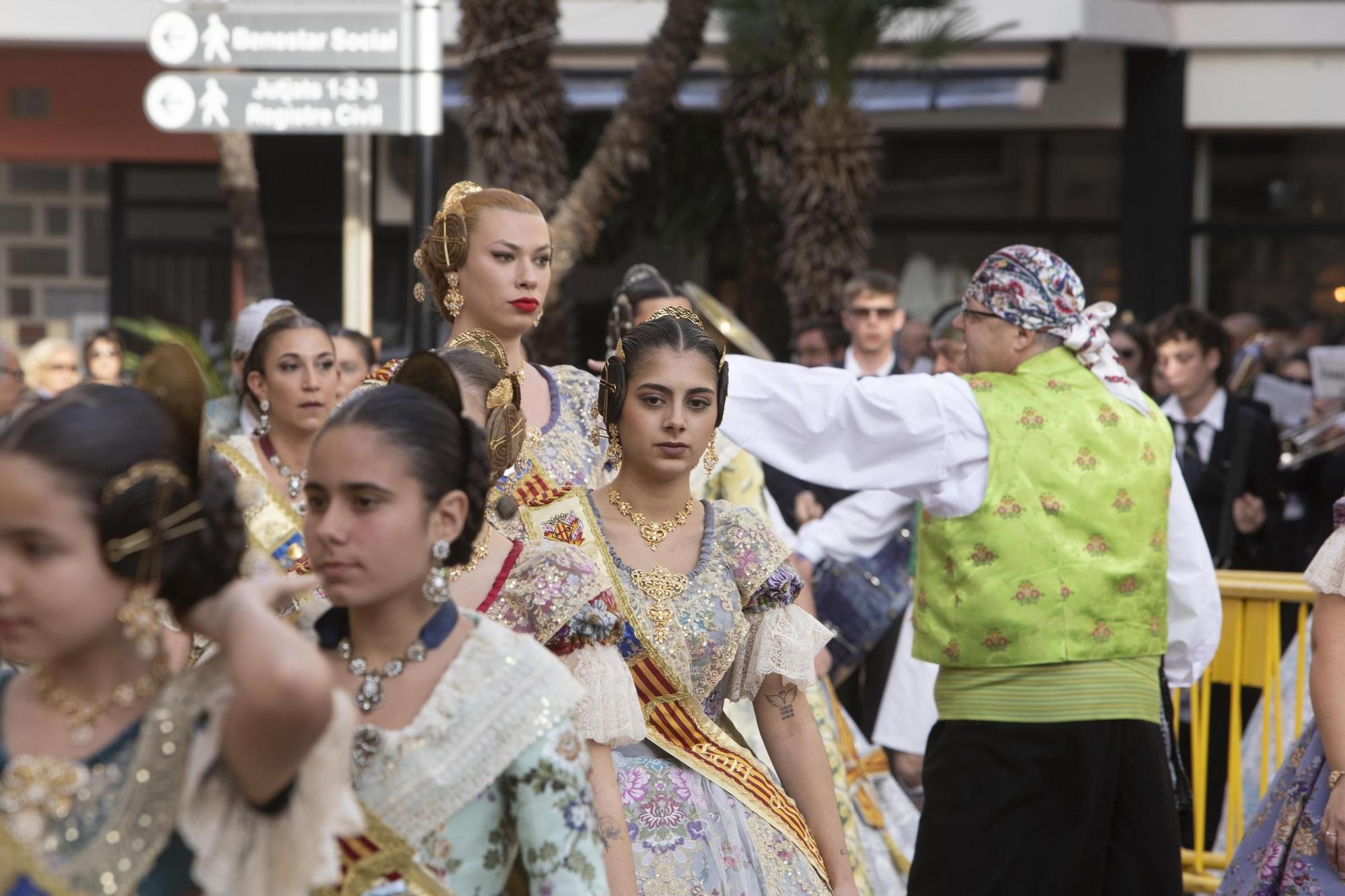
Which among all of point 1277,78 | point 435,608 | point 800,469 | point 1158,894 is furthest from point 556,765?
point 1277,78

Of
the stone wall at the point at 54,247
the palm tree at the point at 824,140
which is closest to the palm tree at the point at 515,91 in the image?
the palm tree at the point at 824,140

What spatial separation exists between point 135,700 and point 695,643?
1.59 meters

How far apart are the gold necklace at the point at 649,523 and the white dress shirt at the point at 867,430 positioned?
88 cm

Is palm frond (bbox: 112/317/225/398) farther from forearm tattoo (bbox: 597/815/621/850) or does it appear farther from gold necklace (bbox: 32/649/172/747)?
gold necklace (bbox: 32/649/172/747)

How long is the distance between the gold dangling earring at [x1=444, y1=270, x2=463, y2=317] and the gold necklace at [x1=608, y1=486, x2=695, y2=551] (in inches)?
30.6

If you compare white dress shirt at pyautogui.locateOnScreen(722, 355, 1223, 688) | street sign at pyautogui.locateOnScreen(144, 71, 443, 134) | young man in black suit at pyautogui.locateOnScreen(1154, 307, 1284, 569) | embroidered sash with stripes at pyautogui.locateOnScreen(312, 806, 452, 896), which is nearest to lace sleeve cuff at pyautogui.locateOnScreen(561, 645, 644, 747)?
embroidered sash with stripes at pyautogui.locateOnScreen(312, 806, 452, 896)

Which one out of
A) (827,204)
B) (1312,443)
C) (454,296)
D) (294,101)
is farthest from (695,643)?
(827,204)

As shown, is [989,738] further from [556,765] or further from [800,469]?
[556,765]

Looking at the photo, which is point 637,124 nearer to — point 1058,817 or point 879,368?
point 879,368

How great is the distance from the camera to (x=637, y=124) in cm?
1379

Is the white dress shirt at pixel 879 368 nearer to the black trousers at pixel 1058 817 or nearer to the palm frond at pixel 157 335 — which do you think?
the palm frond at pixel 157 335

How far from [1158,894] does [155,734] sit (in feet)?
10.4

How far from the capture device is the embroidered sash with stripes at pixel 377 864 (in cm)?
253

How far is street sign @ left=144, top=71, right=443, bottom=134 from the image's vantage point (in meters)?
7.43
